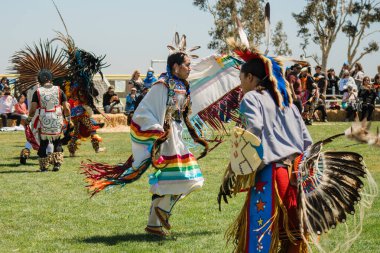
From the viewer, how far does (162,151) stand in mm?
6332

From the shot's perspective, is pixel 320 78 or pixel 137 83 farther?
pixel 320 78

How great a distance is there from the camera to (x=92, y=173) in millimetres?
6504

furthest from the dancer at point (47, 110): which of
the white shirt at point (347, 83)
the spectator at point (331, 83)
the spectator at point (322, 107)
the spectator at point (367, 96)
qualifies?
the spectator at point (331, 83)

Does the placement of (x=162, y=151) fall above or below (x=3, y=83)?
below

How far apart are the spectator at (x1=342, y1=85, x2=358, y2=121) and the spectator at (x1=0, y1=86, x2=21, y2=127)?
9.73 metres

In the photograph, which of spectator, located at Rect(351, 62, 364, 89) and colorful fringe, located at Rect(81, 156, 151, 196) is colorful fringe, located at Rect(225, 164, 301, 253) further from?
spectator, located at Rect(351, 62, 364, 89)

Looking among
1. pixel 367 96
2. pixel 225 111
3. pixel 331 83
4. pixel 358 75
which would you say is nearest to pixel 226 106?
pixel 225 111

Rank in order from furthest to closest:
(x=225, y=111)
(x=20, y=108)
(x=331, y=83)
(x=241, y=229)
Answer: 1. (x=331, y=83)
2. (x=20, y=108)
3. (x=225, y=111)
4. (x=241, y=229)

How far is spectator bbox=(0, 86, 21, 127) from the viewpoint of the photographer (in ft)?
64.9

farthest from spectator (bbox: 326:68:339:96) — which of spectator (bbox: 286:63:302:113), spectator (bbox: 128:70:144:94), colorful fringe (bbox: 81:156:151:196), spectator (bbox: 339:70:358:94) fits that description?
colorful fringe (bbox: 81:156:151:196)

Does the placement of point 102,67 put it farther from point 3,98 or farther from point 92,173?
point 3,98

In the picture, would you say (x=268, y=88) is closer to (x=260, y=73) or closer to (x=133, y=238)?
(x=260, y=73)

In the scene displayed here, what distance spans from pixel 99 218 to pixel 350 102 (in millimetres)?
15984

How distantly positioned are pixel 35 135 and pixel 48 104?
3.24 ft
